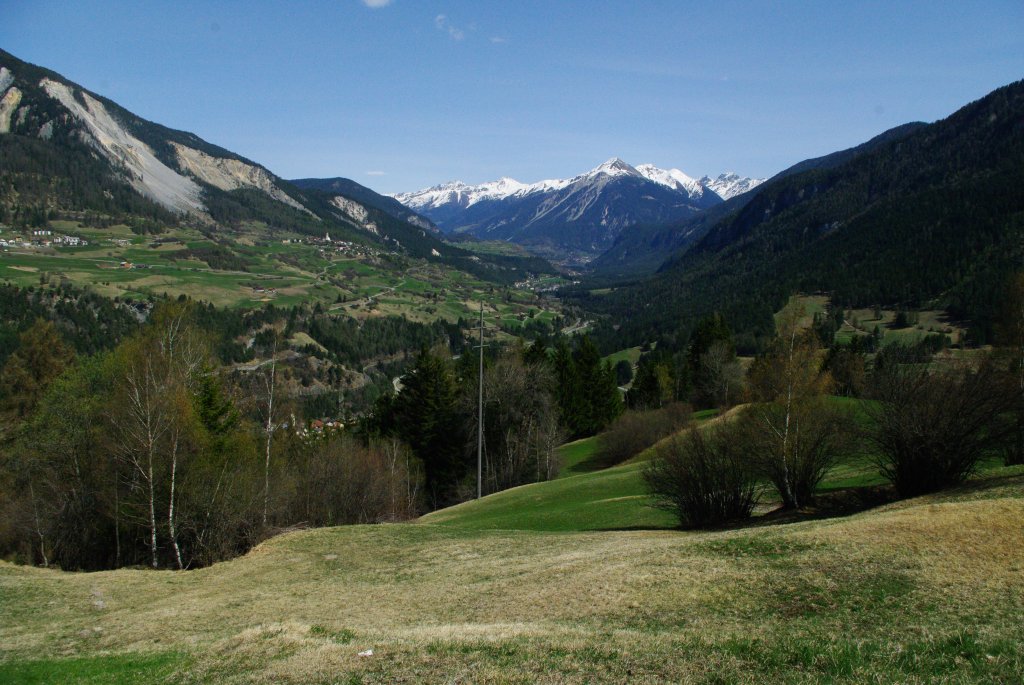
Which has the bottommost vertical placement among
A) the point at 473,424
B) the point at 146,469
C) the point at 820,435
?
the point at 473,424

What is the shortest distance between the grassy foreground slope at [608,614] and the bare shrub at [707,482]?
19.1 feet

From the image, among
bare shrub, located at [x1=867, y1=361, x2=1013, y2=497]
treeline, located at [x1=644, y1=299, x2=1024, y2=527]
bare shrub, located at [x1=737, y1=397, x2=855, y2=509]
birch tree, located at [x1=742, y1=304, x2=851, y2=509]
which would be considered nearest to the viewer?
bare shrub, located at [x1=867, y1=361, x2=1013, y2=497]

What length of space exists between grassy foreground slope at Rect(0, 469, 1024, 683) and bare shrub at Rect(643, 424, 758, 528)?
5.84m

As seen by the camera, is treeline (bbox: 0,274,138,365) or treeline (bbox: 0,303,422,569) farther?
treeline (bbox: 0,274,138,365)

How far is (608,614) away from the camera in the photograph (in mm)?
12344

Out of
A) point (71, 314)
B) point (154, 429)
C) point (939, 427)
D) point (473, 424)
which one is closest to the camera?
point (939, 427)

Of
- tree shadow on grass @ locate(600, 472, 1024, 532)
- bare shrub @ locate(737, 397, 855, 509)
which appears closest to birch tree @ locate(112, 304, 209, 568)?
tree shadow on grass @ locate(600, 472, 1024, 532)

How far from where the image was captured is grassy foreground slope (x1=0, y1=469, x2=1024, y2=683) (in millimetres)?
9156

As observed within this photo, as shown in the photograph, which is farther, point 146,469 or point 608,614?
point 146,469

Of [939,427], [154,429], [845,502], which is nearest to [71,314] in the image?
[154,429]

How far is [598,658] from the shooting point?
31.4ft

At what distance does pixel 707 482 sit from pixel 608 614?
43.1ft

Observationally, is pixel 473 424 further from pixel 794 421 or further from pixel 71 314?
pixel 71 314

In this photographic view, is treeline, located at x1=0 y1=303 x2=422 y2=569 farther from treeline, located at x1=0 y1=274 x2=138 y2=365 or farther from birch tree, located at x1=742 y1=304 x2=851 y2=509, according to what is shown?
treeline, located at x1=0 y1=274 x2=138 y2=365
